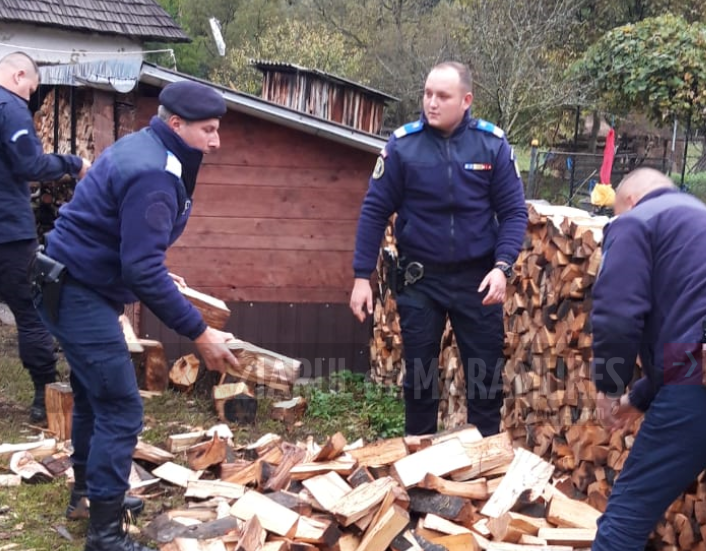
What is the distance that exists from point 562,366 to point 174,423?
8.80 feet

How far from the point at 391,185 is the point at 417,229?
266 mm

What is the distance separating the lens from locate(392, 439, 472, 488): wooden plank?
12.8 feet

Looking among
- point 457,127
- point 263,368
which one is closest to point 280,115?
point 263,368

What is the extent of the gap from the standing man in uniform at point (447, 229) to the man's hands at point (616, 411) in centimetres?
119

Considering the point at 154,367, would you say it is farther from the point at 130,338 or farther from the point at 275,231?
the point at 275,231

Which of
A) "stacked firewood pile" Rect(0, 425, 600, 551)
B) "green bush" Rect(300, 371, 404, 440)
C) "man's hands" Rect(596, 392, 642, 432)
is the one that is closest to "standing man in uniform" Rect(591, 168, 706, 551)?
"man's hands" Rect(596, 392, 642, 432)

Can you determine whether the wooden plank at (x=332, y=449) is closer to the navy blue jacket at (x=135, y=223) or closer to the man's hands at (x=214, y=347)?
the man's hands at (x=214, y=347)

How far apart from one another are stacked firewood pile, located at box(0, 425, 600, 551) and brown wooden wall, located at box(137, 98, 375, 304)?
8.82 ft

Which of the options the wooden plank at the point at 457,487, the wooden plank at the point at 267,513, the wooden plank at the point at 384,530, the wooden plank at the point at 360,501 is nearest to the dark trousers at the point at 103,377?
the wooden plank at the point at 267,513

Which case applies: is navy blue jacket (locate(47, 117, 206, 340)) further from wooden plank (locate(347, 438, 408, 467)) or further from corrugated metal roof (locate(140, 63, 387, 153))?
corrugated metal roof (locate(140, 63, 387, 153))

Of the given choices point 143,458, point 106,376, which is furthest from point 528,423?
point 106,376

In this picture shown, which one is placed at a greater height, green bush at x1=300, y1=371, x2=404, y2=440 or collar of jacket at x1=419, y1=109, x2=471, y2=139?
collar of jacket at x1=419, y1=109, x2=471, y2=139

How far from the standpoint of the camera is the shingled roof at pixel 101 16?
1502 centimetres

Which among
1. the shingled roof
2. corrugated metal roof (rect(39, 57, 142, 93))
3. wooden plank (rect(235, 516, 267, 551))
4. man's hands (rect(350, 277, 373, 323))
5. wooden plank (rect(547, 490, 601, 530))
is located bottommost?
wooden plank (rect(235, 516, 267, 551))
